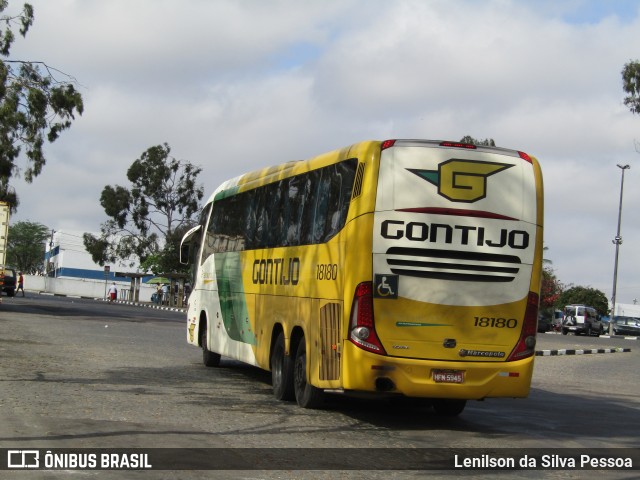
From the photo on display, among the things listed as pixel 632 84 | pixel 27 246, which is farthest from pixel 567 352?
pixel 27 246

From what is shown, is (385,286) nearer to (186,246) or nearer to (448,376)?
(448,376)

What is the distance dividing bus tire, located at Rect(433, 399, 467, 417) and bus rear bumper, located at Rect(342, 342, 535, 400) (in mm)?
1665

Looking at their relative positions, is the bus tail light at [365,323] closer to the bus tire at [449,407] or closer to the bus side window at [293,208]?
the bus tire at [449,407]

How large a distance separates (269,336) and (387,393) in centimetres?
370

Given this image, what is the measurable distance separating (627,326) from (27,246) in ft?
354

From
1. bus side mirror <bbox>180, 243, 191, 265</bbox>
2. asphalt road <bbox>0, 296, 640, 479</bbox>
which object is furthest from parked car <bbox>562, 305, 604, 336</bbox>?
bus side mirror <bbox>180, 243, 191, 265</bbox>

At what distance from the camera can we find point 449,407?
13.4 metres

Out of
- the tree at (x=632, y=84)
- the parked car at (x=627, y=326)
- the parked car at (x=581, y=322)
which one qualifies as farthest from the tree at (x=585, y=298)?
the tree at (x=632, y=84)

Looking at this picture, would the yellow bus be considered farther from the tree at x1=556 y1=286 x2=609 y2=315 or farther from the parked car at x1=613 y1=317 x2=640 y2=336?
the tree at x1=556 y1=286 x2=609 y2=315

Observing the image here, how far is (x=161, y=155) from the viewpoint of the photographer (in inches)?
3327

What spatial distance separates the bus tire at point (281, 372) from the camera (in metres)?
13.7

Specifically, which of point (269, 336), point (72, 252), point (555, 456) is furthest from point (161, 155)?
point (555, 456)

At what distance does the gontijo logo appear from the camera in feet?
37.8

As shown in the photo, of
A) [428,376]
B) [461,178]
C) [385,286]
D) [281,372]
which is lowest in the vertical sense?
[281,372]
